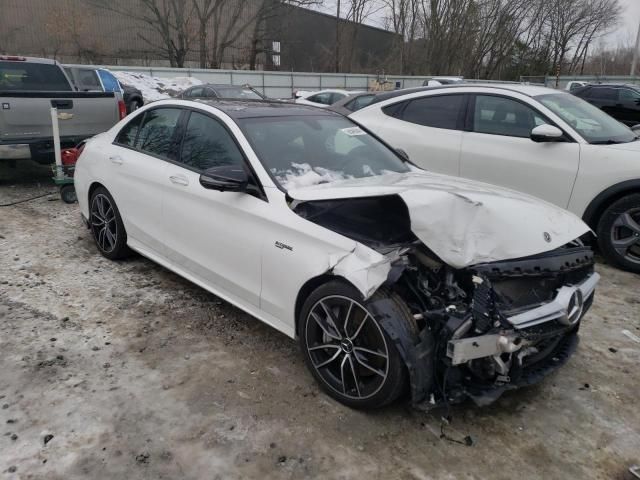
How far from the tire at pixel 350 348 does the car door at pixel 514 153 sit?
11.3 ft

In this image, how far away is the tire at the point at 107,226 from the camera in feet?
15.9

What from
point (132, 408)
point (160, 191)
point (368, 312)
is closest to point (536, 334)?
point (368, 312)

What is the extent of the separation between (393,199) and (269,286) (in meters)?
0.95

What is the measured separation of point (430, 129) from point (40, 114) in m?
5.38

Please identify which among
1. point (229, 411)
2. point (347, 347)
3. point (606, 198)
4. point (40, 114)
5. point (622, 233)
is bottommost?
point (229, 411)

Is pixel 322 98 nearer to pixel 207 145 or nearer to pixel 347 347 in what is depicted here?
pixel 207 145

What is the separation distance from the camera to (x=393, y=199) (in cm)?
312

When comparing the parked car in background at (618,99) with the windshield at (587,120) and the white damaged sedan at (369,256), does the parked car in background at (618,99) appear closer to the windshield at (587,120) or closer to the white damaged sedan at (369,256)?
the windshield at (587,120)

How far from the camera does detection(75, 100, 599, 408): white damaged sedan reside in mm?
2658

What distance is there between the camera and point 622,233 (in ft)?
17.0

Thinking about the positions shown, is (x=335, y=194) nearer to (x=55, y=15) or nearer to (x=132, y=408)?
(x=132, y=408)

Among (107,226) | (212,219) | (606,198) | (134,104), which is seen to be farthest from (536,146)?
(134,104)

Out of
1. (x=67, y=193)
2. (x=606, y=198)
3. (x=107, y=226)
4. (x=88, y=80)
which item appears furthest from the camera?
(x=88, y=80)

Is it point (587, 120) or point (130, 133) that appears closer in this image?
point (130, 133)
